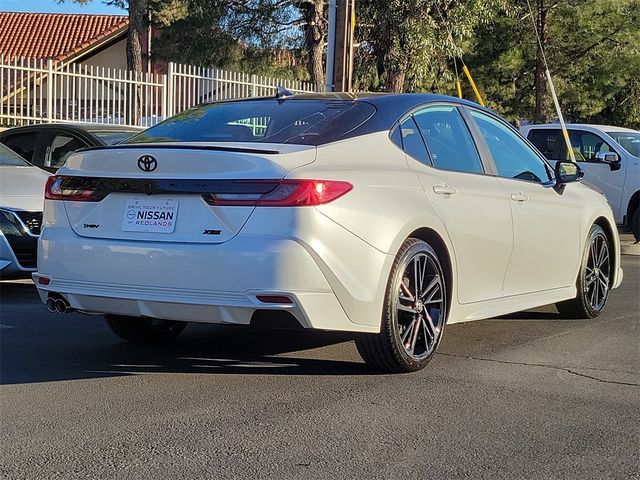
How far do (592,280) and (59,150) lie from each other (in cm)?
592

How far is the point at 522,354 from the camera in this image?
5945 millimetres

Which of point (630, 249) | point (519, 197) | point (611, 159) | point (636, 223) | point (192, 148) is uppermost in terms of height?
point (192, 148)

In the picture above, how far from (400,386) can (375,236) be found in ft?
2.72

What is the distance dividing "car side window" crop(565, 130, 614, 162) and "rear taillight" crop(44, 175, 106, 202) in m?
10.0

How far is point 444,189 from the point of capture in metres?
5.43

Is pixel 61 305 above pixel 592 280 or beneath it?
above

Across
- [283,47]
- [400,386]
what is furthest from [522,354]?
[283,47]

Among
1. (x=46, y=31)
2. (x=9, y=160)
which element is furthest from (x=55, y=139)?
(x=46, y=31)

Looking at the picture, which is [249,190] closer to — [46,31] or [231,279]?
[231,279]

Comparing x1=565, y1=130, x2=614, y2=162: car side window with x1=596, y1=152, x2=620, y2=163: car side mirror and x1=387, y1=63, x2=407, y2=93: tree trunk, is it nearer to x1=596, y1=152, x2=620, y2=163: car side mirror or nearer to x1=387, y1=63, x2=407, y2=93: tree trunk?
x1=596, y1=152, x2=620, y2=163: car side mirror

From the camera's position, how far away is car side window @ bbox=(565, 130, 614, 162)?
1372 centimetres

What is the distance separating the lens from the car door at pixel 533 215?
617 centimetres

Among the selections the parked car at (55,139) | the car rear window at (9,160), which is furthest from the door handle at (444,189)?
the parked car at (55,139)

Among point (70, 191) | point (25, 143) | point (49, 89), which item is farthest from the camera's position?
point (49, 89)
